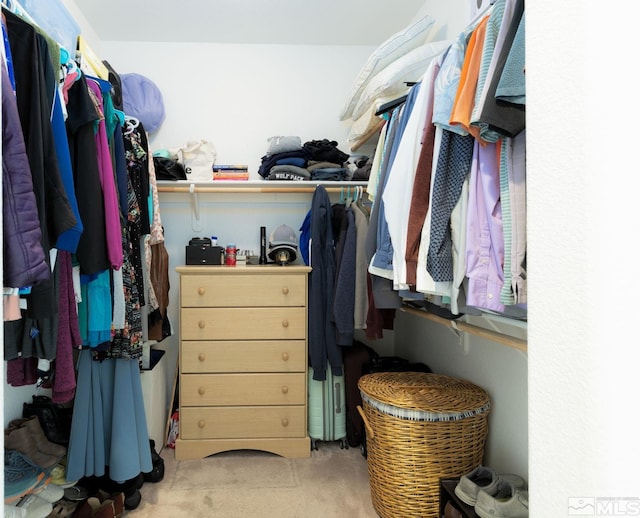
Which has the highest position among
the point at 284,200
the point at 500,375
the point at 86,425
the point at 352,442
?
the point at 284,200

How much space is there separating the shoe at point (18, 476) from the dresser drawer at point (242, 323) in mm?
900

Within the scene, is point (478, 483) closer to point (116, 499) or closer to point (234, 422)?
point (234, 422)

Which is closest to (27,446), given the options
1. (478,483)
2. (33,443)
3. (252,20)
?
(33,443)

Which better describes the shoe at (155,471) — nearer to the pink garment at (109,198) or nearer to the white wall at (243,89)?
the pink garment at (109,198)

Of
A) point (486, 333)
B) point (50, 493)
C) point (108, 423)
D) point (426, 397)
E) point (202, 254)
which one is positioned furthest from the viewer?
point (202, 254)

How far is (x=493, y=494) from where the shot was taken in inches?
56.7

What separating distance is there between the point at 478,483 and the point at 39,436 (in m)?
1.71

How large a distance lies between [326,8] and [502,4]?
1729 millimetres

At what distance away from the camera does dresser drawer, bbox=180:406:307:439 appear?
2348mm

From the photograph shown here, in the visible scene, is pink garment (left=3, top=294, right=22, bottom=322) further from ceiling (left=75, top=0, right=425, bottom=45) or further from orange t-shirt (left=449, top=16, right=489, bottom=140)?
ceiling (left=75, top=0, right=425, bottom=45)

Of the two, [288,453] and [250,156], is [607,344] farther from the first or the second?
[250,156]

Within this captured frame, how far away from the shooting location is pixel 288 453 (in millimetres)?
2379

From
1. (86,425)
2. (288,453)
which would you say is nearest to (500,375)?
(288,453)

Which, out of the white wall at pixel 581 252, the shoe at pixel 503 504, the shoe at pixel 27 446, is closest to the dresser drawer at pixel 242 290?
the shoe at pixel 27 446
